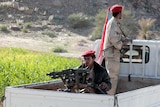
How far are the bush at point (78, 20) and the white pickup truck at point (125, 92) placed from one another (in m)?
26.8

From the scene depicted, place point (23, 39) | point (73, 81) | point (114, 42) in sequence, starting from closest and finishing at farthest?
point (73, 81) → point (114, 42) → point (23, 39)

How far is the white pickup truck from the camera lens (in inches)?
244

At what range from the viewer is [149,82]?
30.0ft

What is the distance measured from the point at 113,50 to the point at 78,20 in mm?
27204

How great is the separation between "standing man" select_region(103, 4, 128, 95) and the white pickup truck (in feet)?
1.01

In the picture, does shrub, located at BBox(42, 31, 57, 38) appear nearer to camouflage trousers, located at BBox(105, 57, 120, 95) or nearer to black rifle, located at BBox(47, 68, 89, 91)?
camouflage trousers, located at BBox(105, 57, 120, 95)

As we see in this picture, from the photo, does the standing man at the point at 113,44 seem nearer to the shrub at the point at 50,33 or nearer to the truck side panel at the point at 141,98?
the truck side panel at the point at 141,98

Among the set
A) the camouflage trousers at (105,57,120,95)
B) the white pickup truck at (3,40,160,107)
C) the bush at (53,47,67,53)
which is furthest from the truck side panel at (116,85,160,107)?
the bush at (53,47,67,53)

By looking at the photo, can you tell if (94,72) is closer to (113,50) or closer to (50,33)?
(113,50)

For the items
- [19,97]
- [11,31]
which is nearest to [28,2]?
[11,31]

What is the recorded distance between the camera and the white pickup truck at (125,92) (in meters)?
6.19

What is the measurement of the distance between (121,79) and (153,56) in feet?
2.27

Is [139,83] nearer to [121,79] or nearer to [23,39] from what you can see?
[121,79]

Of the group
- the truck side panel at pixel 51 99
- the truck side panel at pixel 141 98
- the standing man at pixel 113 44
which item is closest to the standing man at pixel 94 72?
the truck side panel at pixel 141 98
